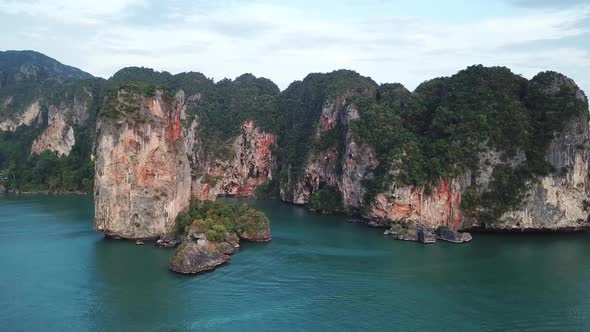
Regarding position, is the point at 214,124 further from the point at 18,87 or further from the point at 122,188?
the point at 18,87

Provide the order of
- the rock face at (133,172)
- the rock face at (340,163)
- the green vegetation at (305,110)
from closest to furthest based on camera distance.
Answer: the rock face at (133,172) < the rock face at (340,163) < the green vegetation at (305,110)

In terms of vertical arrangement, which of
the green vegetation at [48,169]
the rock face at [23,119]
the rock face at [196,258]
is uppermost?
the rock face at [23,119]

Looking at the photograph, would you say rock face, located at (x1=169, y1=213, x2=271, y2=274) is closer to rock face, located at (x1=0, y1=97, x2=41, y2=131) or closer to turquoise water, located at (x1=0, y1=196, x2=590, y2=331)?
turquoise water, located at (x1=0, y1=196, x2=590, y2=331)

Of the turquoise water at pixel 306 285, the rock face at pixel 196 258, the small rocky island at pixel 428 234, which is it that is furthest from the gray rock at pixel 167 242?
the small rocky island at pixel 428 234

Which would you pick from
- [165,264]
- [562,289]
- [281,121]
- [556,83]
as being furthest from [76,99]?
[562,289]

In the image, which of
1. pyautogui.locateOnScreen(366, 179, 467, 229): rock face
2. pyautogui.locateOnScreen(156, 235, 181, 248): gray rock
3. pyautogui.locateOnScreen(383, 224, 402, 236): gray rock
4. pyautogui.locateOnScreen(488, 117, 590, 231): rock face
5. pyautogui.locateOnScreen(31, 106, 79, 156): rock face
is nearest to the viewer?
pyautogui.locateOnScreen(156, 235, 181, 248): gray rock

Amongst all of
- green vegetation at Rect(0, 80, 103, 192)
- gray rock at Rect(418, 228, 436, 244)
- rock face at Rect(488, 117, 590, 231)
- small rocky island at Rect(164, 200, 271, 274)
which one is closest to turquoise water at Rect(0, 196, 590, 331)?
small rocky island at Rect(164, 200, 271, 274)

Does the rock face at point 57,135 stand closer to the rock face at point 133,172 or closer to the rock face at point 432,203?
the rock face at point 133,172
